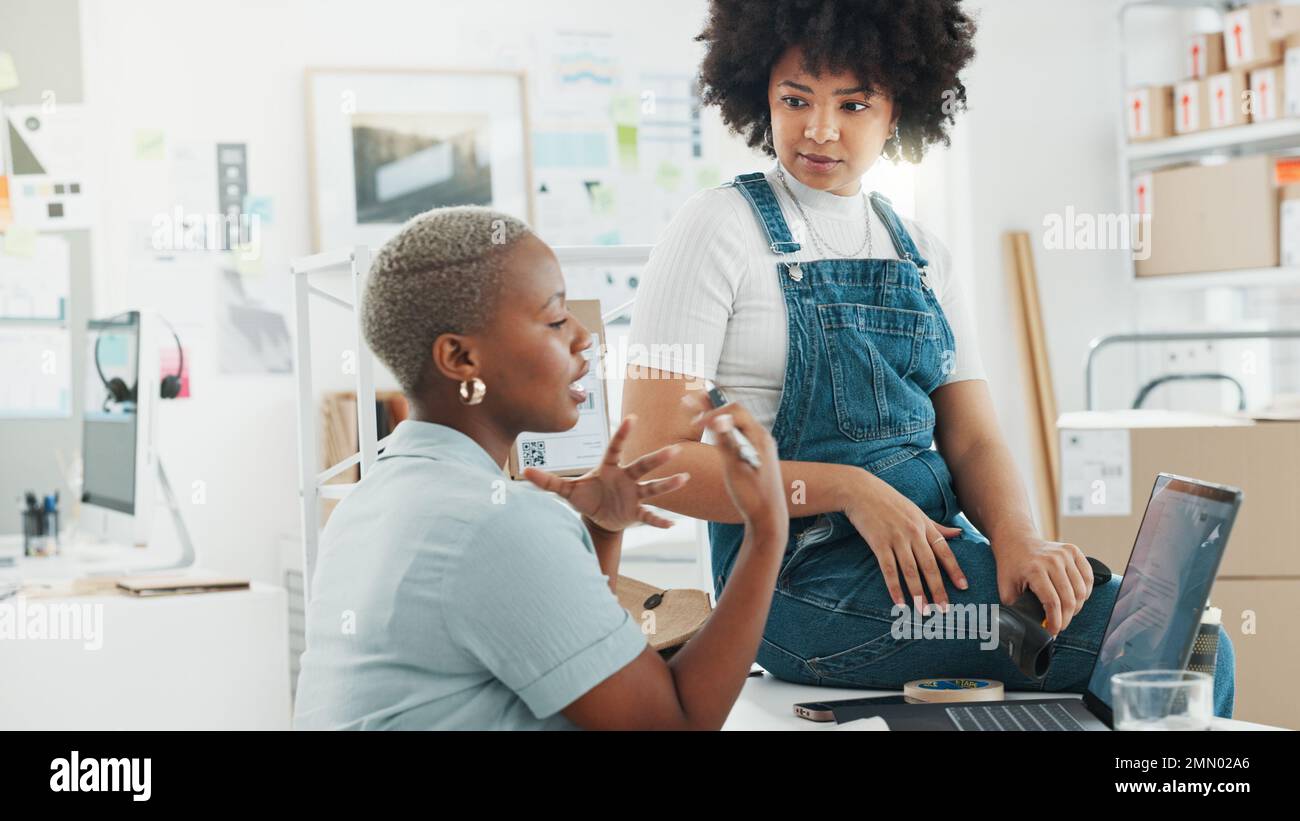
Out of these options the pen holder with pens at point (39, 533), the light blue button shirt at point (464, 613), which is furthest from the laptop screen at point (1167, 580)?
the pen holder with pens at point (39, 533)

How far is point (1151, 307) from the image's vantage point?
4234 millimetres

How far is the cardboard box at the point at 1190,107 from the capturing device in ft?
12.6

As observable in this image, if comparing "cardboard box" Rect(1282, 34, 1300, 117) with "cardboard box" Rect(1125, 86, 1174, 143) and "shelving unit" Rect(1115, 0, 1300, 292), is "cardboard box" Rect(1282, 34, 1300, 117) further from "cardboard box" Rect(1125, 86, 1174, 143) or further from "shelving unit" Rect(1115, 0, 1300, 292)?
"cardboard box" Rect(1125, 86, 1174, 143)

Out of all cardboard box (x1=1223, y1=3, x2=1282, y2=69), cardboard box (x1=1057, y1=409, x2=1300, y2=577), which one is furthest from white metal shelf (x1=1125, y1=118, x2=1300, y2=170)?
cardboard box (x1=1057, y1=409, x2=1300, y2=577)

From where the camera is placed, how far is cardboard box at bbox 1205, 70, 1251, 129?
374 centimetres

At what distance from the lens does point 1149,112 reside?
156 inches

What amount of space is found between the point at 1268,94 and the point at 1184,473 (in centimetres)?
191

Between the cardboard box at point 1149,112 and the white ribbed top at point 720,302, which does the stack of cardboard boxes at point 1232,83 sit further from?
the white ribbed top at point 720,302

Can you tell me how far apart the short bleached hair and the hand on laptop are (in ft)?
2.02

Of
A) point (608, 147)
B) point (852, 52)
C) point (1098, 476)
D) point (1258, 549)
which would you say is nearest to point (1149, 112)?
point (608, 147)

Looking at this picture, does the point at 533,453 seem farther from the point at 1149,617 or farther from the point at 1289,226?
the point at 1289,226

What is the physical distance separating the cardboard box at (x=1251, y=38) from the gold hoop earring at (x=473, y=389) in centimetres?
334

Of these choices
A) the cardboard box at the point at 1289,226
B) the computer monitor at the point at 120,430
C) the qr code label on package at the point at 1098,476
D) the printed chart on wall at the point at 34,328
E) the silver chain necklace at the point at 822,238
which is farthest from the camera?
the printed chart on wall at the point at 34,328
